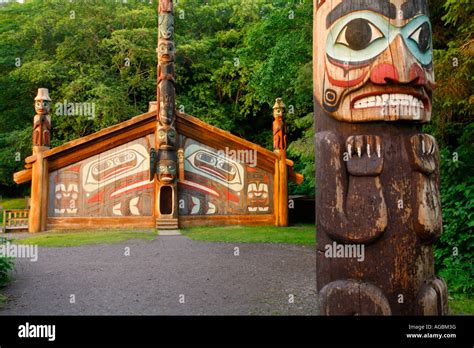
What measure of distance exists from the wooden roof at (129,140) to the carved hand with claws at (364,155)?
33.2 ft

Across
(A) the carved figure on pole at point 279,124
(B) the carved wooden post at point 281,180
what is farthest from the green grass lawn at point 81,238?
(A) the carved figure on pole at point 279,124

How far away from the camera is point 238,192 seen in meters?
13.6

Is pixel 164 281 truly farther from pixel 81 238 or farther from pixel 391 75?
pixel 81 238

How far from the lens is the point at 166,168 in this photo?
1258cm

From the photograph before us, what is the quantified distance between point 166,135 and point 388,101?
994cm

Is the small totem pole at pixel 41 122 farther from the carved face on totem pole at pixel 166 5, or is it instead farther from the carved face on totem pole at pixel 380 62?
the carved face on totem pole at pixel 380 62

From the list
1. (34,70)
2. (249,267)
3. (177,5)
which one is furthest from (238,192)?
(177,5)

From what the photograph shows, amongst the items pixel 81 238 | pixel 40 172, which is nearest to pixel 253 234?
pixel 81 238

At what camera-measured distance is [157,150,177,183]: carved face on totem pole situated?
12.6 meters

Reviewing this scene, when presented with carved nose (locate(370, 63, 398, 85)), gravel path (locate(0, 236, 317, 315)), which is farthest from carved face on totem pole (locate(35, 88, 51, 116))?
carved nose (locate(370, 63, 398, 85))

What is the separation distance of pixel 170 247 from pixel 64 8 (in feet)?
59.1

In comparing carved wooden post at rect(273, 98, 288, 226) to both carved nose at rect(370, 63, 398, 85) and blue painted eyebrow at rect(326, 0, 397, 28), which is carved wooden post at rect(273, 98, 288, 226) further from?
carved nose at rect(370, 63, 398, 85)

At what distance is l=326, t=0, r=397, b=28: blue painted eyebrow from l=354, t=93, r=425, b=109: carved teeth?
2.31ft
